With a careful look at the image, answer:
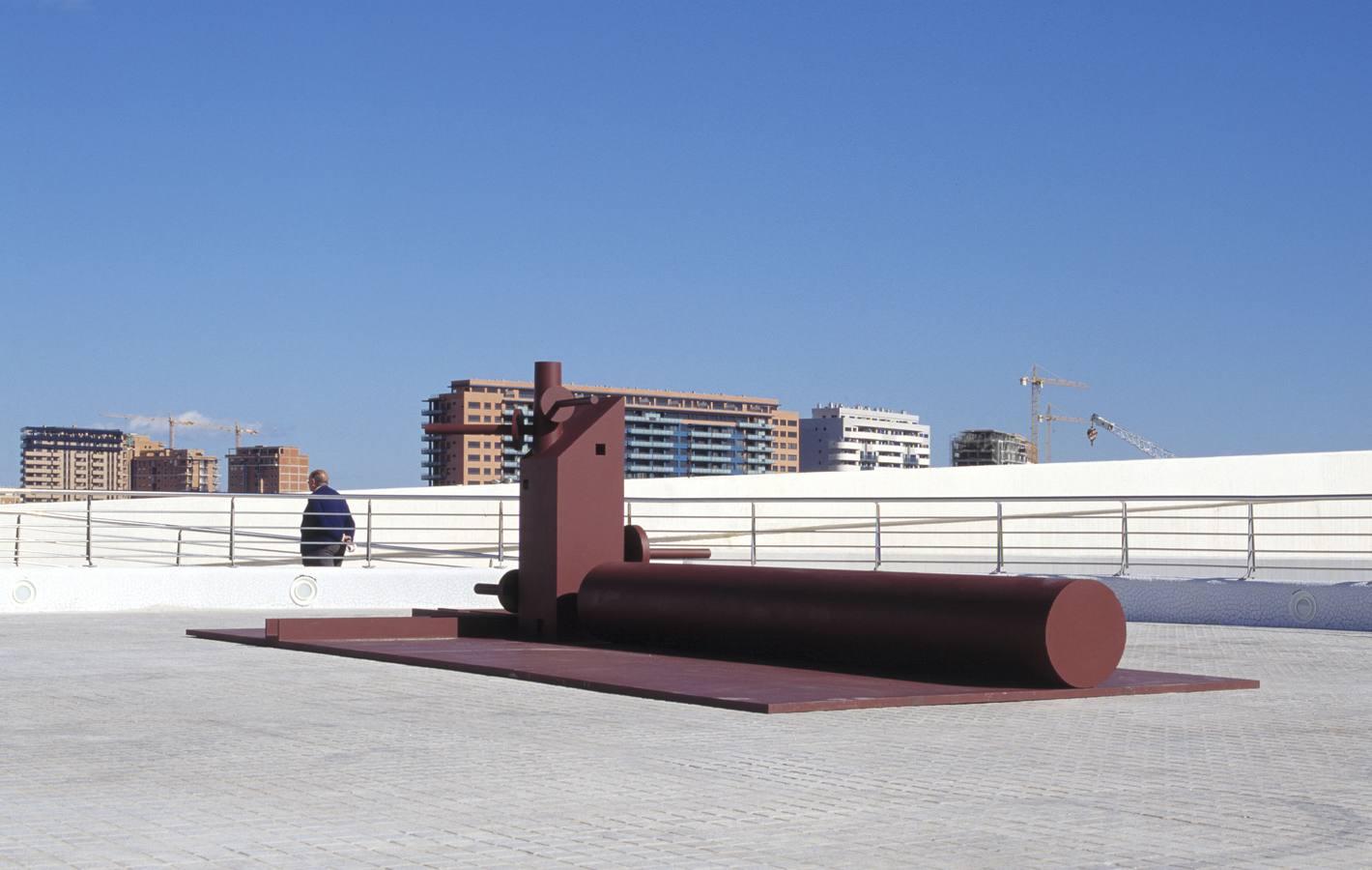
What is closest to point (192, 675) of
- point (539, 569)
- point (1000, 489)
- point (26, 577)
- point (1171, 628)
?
point (539, 569)

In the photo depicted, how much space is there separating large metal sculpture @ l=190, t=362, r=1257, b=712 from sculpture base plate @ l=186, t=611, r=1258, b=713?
0.7 inches

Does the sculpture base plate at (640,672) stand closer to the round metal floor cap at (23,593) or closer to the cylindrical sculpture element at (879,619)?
the cylindrical sculpture element at (879,619)

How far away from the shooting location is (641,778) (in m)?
6.29

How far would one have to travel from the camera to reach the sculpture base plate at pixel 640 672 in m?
9.09

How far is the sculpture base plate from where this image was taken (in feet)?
29.8

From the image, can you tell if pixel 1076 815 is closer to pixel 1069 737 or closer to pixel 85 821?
pixel 1069 737

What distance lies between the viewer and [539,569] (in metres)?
13.2

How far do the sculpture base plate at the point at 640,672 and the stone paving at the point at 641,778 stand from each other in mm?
207

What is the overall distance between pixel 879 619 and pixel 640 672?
1568 millimetres

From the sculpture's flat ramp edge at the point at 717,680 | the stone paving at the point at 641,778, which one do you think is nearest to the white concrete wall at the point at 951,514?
the sculpture's flat ramp edge at the point at 717,680

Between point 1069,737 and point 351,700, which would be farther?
point 351,700

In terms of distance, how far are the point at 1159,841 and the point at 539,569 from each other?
854cm

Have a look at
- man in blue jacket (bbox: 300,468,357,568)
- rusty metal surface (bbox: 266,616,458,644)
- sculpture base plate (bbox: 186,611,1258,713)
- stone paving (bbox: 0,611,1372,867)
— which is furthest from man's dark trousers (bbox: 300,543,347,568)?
stone paving (bbox: 0,611,1372,867)

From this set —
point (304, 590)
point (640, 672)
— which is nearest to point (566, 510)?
point (640, 672)
